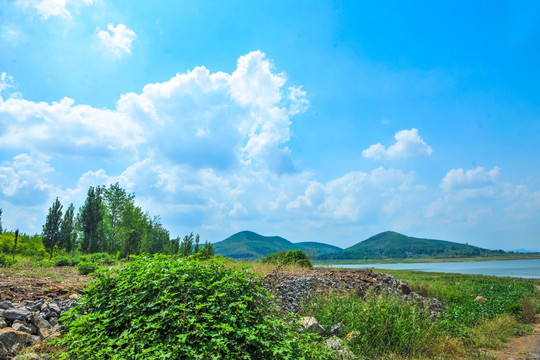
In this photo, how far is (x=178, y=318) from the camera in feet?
11.5

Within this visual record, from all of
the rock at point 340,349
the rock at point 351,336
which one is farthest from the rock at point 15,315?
the rock at point 351,336

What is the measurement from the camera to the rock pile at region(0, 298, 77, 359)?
4.79 m

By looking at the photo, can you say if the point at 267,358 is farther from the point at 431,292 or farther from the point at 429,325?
the point at 431,292

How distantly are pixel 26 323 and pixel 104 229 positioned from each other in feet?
127

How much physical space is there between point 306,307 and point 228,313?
500cm

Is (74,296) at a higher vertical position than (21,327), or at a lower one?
higher

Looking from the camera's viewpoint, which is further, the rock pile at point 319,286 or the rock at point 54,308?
the rock pile at point 319,286

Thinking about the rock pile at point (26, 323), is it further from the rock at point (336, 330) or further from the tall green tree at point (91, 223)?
the tall green tree at point (91, 223)

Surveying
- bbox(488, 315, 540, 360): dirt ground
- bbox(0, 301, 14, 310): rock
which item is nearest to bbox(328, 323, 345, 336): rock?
bbox(488, 315, 540, 360): dirt ground

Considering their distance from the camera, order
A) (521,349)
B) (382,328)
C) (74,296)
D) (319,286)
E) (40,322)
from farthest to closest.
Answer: (319,286) < (521,349) < (74,296) < (382,328) < (40,322)

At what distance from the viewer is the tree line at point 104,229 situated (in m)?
31.6

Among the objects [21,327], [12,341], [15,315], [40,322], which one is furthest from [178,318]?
[15,315]

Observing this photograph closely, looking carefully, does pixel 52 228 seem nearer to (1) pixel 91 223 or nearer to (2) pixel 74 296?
(1) pixel 91 223

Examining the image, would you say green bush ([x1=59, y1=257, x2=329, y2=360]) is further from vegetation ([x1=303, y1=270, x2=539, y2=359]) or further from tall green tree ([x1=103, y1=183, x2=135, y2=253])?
tall green tree ([x1=103, y1=183, x2=135, y2=253])
